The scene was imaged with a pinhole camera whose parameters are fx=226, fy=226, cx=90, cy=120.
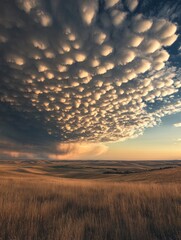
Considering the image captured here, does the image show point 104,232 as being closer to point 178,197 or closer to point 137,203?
point 137,203

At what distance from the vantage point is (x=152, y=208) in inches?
267

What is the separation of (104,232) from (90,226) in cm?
51

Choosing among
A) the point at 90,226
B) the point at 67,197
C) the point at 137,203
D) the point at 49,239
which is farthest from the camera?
the point at 67,197

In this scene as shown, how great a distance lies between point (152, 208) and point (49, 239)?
12.0ft

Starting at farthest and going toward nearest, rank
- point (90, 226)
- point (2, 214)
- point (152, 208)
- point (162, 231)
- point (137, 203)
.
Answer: point (137, 203), point (152, 208), point (2, 214), point (90, 226), point (162, 231)

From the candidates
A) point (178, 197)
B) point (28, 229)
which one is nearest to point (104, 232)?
point (28, 229)

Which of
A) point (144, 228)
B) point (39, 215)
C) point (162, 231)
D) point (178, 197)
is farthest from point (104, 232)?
point (178, 197)

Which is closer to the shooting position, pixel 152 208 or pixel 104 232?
pixel 104 232

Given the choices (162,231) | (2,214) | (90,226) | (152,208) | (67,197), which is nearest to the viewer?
(162,231)

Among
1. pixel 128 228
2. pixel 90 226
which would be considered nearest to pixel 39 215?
pixel 90 226

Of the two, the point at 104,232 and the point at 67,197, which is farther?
the point at 67,197

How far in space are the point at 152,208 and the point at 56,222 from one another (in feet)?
9.77

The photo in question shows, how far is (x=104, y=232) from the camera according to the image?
16.4ft

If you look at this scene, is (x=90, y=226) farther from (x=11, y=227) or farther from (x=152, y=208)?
(x=152, y=208)
